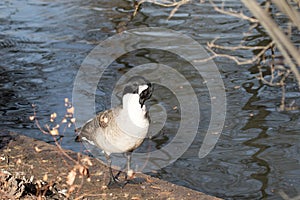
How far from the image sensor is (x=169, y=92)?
9.30m

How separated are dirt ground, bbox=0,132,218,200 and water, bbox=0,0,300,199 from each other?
3.51 feet

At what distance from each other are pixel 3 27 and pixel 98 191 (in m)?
7.82

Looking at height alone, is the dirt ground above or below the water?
below

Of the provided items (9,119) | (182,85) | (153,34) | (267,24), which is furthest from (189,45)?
(267,24)

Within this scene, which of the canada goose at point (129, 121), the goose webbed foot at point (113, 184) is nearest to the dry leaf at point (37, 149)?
the goose webbed foot at point (113, 184)

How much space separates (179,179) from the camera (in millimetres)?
6930

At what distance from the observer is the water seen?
23.0 feet

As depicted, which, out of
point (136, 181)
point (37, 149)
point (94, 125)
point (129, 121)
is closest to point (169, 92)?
point (37, 149)

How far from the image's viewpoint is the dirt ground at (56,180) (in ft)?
17.0

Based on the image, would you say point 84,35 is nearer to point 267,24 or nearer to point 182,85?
point 182,85

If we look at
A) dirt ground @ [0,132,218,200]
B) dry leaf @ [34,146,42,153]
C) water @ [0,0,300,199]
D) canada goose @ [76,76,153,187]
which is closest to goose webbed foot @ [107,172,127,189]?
dirt ground @ [0,132,218,200]

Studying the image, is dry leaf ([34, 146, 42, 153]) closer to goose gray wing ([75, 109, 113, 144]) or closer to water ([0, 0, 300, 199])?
goose gray wing ([75, 109, 113, 144])

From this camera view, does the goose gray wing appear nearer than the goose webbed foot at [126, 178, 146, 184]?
Yes

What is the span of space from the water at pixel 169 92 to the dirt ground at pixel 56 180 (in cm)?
107
